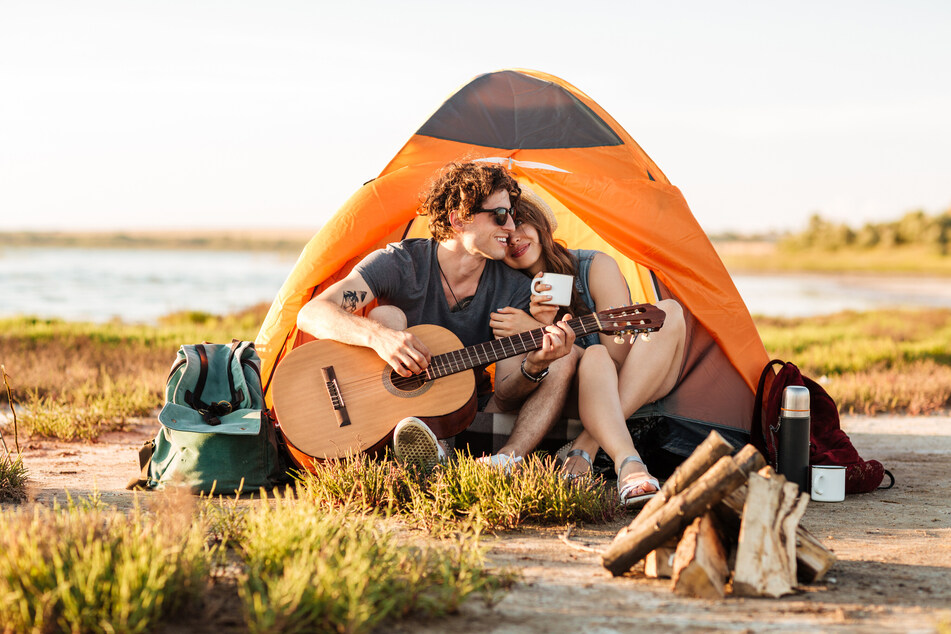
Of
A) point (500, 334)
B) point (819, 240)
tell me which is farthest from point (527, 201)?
point (819, 240)

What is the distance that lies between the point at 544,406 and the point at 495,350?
1.35 feet

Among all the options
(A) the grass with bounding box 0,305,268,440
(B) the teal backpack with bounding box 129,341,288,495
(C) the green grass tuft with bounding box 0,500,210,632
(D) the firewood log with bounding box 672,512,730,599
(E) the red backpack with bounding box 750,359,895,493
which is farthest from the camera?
(A) the grass with bounding box 0,305,268,440

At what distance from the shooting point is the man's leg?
12.9 feet

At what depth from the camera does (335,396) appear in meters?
3.79

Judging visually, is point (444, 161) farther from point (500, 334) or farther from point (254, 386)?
point (254, 386)

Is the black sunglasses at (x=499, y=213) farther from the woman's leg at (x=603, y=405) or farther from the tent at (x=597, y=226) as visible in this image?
the woman's leg at (x=603, y=405)

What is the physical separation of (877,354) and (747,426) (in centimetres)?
487

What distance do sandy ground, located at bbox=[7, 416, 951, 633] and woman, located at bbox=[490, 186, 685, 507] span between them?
1.64 ft

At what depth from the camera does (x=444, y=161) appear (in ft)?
16.1

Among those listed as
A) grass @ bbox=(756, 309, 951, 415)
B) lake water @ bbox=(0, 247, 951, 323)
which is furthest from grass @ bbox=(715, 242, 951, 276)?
grass @ bbox=(756, 309, 951, 415)

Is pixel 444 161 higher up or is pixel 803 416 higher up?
pixel 444 161

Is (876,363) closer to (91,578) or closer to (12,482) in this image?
(12,482)

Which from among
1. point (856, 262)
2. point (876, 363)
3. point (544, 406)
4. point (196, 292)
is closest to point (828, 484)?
point (544, 406)

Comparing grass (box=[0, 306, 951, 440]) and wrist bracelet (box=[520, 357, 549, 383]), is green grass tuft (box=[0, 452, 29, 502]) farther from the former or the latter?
wrist bracelet (box=[520, 357, 549, 383])
